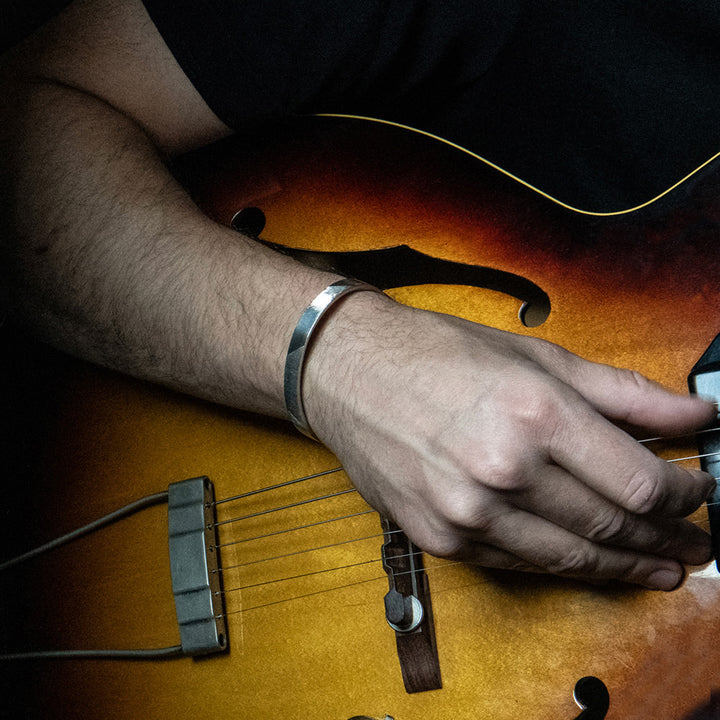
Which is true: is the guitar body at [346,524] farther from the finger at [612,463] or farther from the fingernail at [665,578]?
the finger at [612,463]

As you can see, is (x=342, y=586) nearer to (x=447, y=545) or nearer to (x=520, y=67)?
(x=447, y=545)

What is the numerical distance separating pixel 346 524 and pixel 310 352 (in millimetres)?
227

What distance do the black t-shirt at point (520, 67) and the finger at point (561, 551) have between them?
1.67 ft

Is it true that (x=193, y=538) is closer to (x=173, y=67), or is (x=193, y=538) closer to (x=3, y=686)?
(x=3, y=686)

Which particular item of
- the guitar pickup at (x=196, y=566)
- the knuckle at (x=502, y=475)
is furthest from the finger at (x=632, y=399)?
the guitar pickup at (x=196, y=566)

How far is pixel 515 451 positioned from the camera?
22.2 inches

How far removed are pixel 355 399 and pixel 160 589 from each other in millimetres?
435

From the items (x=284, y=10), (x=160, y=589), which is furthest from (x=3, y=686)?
(x=284, y=10)

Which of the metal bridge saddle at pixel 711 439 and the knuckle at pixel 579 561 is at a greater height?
the metal bridge saddle at pixel 711 439

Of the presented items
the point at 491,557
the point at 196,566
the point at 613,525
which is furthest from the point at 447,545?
the point at 196,566

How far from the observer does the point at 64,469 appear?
0.99 metres

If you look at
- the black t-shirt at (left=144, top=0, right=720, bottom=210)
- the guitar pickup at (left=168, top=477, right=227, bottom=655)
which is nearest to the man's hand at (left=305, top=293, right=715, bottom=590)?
the guitar pickup at (left=168, top=477, right=227, bottom=655)

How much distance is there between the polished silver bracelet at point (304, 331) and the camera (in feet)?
2.41

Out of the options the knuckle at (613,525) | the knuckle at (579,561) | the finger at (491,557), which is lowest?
the finger at (491,557)
